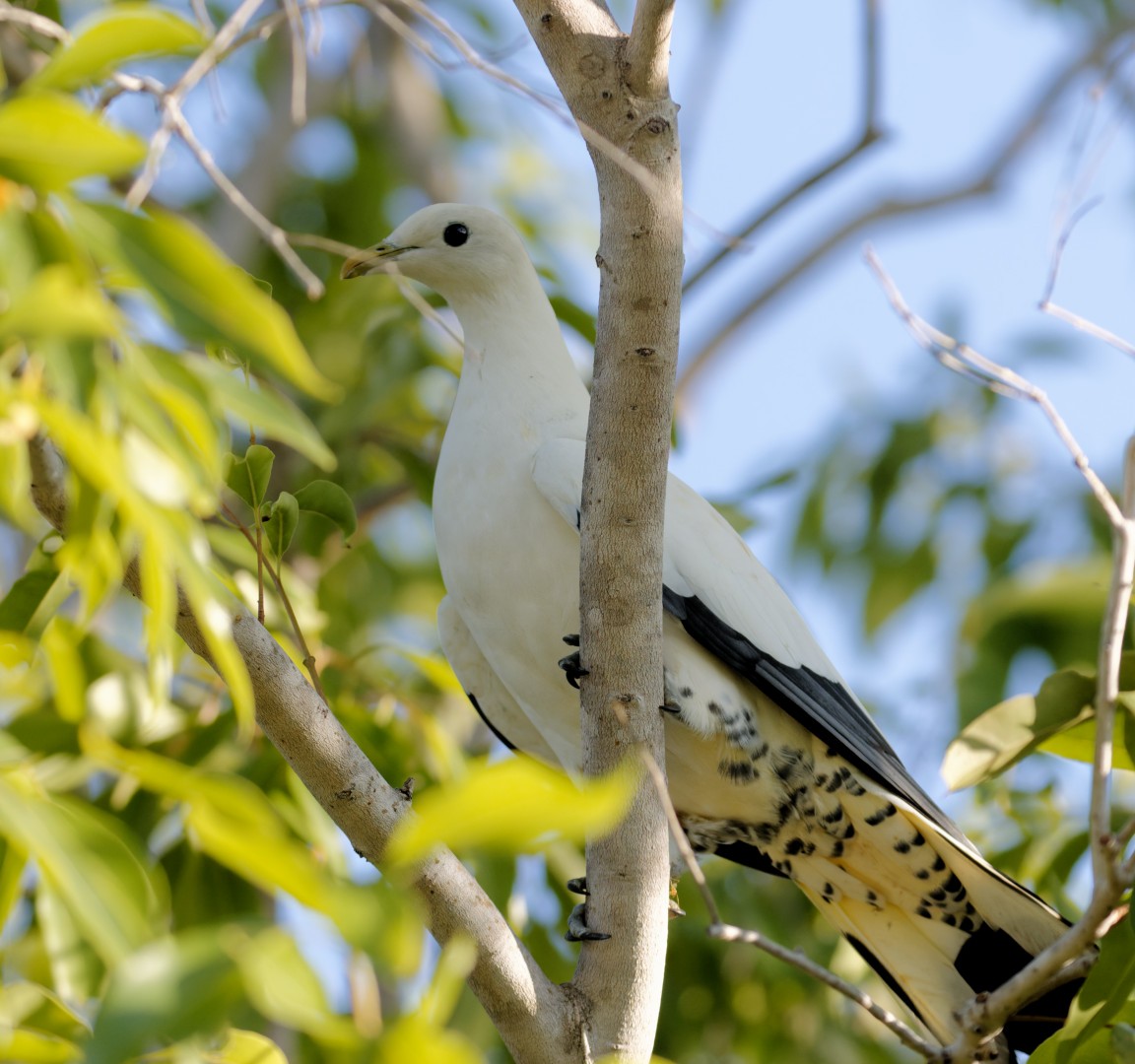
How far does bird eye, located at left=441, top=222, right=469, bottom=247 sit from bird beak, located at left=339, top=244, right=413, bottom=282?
0.11 metres

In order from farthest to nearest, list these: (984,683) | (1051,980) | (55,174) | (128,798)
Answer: (984,683), (128,798), (1051,980), (55,174)

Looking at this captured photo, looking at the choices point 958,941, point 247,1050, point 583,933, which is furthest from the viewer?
point 958,941

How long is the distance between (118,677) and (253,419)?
1.86m

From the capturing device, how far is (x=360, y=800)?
1.97 meters

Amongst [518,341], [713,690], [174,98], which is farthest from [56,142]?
[518,341]

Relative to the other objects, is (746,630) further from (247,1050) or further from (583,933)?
(247,1050)

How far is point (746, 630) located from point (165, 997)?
202 centimetres

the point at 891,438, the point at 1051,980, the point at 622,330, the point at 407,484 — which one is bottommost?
the point at 1051,980

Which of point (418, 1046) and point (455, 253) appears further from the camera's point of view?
point (455, 253)

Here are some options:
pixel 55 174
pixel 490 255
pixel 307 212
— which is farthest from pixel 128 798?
pixel 307 212

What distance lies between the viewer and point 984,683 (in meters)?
3.88

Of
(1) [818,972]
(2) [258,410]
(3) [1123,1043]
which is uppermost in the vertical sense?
(2) [258,410]

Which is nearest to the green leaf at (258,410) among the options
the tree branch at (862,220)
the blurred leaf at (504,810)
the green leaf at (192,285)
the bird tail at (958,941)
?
the green leaf at (192,285)

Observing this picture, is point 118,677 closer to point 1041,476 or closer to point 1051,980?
point 1051,980
